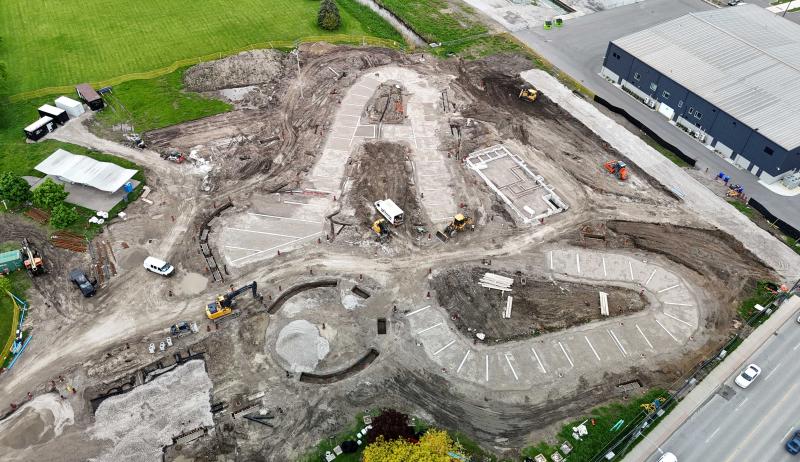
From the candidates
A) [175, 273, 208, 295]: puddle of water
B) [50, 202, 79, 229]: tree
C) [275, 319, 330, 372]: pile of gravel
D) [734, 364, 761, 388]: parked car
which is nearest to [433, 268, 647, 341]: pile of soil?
[734, 364, 761, 388]: parked car

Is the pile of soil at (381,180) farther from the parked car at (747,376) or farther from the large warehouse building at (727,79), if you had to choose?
the large warehouse building at (727,79)

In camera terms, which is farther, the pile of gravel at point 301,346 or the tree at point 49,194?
the tree at point 49,194

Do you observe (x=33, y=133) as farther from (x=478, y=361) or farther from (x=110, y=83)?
(x=478, y=361)

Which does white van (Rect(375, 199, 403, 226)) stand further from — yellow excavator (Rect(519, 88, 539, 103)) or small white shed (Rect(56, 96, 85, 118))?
small white shed (Rect(56, 96, 85, 118))

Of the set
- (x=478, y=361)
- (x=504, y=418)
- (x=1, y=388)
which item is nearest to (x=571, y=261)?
(x=478, y=361)

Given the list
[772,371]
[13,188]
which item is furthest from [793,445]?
[13,188]

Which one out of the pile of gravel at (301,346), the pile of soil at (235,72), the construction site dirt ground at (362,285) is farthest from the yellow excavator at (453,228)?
the pile of soil at (235,72)
